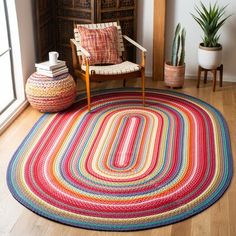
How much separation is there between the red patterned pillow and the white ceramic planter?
858 mm

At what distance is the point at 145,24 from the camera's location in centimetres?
482

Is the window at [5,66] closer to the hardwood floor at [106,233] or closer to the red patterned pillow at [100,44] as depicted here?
the red patterned pillow at [100,44]

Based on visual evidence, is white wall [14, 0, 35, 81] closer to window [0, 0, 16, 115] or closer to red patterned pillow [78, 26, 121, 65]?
window [0, 0, 16, 115]

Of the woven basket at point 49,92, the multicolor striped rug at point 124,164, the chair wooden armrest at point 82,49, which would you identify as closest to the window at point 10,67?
the woven basket at point 49,92

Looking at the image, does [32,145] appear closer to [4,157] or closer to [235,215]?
[4,157]

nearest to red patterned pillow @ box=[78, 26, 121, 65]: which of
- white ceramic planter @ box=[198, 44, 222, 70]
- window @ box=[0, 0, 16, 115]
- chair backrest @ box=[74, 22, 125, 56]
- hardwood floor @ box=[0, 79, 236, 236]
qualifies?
chair backrest @ box=[74, 22, 125, 56]

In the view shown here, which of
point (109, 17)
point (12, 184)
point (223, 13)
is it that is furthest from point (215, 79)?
point (12, 184)

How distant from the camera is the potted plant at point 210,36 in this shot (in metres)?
4.38

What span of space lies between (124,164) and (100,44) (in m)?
1.46

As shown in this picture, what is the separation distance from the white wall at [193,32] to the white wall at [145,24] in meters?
0.18

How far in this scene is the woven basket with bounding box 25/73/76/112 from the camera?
3.97 metres

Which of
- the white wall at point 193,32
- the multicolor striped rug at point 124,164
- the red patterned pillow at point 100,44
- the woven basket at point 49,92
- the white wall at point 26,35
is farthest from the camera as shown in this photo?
the white wall at point 193,32

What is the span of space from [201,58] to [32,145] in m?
1.96

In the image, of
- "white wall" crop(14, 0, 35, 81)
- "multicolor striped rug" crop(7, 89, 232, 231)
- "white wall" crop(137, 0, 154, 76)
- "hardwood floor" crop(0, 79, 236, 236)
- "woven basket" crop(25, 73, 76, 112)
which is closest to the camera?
"hardwood floor" crop(0, 79, 236, 236)
